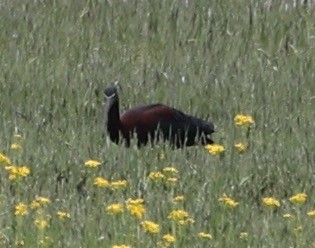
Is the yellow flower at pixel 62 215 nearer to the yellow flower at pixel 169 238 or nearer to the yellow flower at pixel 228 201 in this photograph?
the yellow flower at pixel 169 238

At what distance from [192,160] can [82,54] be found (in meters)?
2.87

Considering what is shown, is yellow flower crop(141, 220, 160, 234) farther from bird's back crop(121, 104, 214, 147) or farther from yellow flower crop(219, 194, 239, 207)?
bird's back crop(121, 104, 214, 147)

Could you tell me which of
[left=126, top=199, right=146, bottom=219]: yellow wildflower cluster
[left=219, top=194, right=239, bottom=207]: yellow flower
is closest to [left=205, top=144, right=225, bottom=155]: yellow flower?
[left=219, top=194, right=239, bottom=207]: yellow flower

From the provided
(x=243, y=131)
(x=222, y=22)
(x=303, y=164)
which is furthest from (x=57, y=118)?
(x=222, y=22)

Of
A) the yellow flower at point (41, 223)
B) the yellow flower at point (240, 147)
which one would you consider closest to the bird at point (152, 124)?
the yellow flower at point (240, 147)

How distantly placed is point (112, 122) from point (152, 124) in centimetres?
26

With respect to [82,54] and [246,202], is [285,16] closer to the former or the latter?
[82,54]

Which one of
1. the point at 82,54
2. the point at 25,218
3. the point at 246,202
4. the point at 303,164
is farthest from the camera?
the point at 82,54

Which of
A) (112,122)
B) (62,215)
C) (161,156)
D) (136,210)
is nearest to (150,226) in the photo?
(136,210)

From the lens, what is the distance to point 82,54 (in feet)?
38.8

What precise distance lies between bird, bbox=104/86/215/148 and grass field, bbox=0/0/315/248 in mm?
133

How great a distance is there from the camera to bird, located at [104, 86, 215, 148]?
9.86 meters

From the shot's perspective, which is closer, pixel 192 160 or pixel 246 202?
pixel 246 202

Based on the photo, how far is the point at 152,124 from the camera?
32.7 feet
